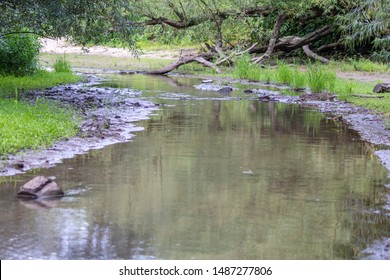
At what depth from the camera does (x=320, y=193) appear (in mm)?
8086

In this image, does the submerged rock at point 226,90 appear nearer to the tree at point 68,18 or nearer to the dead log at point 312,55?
the tree at point 68,18

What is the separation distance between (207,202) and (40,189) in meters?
1.85

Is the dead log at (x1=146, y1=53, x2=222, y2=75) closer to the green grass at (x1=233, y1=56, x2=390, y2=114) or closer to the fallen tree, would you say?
the fallen tree

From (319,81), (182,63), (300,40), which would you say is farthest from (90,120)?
(300,40)

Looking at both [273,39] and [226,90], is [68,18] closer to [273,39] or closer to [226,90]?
[226,90]

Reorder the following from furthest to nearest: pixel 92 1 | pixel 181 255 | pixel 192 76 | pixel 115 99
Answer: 1. pixel 192 76
2. pixel 115 99
3. pixel 92 1
4. pixel 181 255

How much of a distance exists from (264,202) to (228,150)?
3458mm

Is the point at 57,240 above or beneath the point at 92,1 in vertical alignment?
beneath

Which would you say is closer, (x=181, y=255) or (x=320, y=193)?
(x=181, y=255)

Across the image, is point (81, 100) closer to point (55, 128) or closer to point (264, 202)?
point (55, 128)

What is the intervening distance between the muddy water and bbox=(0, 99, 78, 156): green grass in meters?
0.82

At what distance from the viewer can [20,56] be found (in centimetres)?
2173

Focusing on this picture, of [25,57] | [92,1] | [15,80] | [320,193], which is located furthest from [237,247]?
[25,57]

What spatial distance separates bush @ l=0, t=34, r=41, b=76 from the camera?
818 inches
